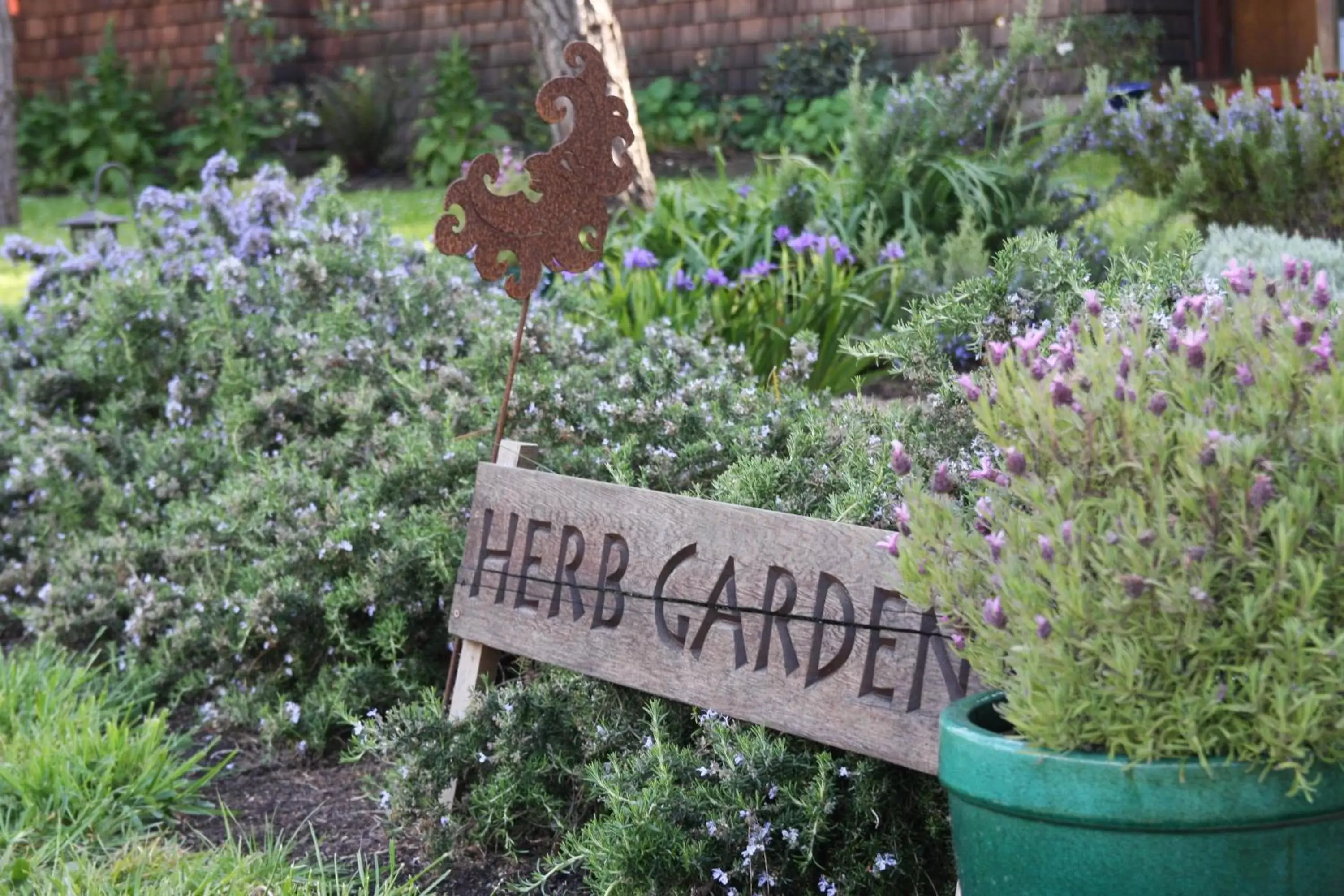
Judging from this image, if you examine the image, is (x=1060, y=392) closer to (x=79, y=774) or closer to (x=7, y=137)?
(x=79, y=774)

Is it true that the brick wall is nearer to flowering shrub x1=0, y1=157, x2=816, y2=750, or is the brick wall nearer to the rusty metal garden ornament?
flowering shrub x1=0, y1=157, x2=816, y2=750

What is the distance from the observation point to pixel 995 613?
1646 millimetres

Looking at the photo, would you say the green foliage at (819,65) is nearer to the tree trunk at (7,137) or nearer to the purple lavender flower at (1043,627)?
the tree trunk at (7,137)

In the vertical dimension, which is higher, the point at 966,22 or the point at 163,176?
the point at 966,22

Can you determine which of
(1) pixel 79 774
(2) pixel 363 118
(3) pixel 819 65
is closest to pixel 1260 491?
A: (1) pixel 79 774

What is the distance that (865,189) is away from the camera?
582 centimetres

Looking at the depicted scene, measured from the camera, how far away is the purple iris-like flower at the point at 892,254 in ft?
16.6

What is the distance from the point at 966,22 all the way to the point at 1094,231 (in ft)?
28.2

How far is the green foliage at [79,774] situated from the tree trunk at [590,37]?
160 inches

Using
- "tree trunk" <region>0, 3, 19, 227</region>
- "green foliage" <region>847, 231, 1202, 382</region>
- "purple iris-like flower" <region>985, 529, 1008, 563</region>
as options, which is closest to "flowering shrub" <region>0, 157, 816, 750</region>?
"green foliage" <region>847, 231, 1202, 382</region>

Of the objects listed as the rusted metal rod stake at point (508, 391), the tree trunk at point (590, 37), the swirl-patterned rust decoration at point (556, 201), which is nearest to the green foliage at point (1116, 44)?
the tree trunk at point (590, 37)

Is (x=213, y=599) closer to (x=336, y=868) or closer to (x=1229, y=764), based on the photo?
(x=336, y=868)

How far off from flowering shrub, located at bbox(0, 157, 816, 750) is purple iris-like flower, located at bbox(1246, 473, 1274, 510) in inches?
63.6

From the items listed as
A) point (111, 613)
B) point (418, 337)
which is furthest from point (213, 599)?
point (418, 337)
